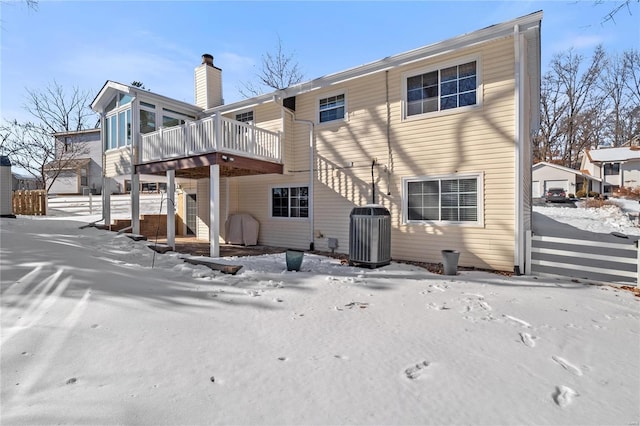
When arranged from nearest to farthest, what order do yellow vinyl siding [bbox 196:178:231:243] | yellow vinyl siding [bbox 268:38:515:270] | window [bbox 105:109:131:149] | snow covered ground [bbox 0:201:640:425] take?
snow covered ground [bbox 0:201:640:425]
yellow vinyl siding [bbox 268:38:515:270]
window [bbox 105:109:131:149]
yellow vinyl siding [bbox 196:178:231:243]

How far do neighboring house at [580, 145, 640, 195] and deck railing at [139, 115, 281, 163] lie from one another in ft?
117

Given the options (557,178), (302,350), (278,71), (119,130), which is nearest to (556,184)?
(557,178)

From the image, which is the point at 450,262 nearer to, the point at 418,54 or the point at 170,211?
the point at 418,54

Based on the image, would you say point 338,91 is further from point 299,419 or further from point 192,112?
point 299,419

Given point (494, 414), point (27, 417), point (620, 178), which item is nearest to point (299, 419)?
point (494, 414)

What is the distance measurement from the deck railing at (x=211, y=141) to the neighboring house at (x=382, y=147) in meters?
0.04

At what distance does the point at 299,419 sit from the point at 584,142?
45.4 m

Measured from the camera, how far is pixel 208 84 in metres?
12.7

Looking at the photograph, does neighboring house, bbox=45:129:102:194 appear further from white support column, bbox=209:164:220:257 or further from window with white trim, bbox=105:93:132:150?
white support column, bbox=209:164:220:257

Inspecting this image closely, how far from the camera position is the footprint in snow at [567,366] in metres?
2.73

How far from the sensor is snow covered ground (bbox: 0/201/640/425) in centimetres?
215

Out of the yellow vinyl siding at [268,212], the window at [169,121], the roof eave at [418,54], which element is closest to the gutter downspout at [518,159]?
the roof eave at [418,54]

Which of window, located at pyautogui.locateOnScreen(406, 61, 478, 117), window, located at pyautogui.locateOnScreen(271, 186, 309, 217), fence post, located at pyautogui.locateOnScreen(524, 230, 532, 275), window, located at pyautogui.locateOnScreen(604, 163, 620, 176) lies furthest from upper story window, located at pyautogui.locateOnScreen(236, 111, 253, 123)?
window, located at pyautogui.locateOnScreen(604, 163, 620, 176)

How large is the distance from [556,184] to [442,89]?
30243 millimetres
